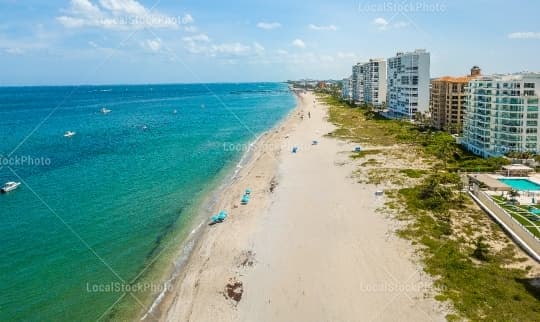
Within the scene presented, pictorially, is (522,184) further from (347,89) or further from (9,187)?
(347,89)

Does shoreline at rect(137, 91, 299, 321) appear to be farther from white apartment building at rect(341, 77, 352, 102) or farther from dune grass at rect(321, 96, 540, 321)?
white apartment building at rect(341, 77, 352, 102)

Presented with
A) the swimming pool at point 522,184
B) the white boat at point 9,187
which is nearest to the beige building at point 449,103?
the swimming pool at point 522,184

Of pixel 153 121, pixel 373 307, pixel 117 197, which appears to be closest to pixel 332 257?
pixel 373 307

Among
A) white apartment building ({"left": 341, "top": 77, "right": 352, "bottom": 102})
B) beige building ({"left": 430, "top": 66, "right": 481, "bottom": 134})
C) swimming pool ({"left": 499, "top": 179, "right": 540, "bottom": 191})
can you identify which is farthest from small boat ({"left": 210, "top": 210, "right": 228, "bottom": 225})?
white apartment building ({"left": 341, "top": 77, "right": 352, "bottom": 102})

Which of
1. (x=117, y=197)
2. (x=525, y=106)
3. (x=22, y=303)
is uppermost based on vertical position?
(x=525, y=106)

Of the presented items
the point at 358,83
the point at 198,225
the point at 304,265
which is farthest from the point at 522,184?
the point at 358,83

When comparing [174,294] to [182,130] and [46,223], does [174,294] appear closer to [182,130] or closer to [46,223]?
[46,223]

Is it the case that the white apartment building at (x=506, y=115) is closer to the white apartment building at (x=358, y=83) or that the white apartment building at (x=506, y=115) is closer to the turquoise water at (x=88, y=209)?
the turquoise water at (x=88, y=209)
